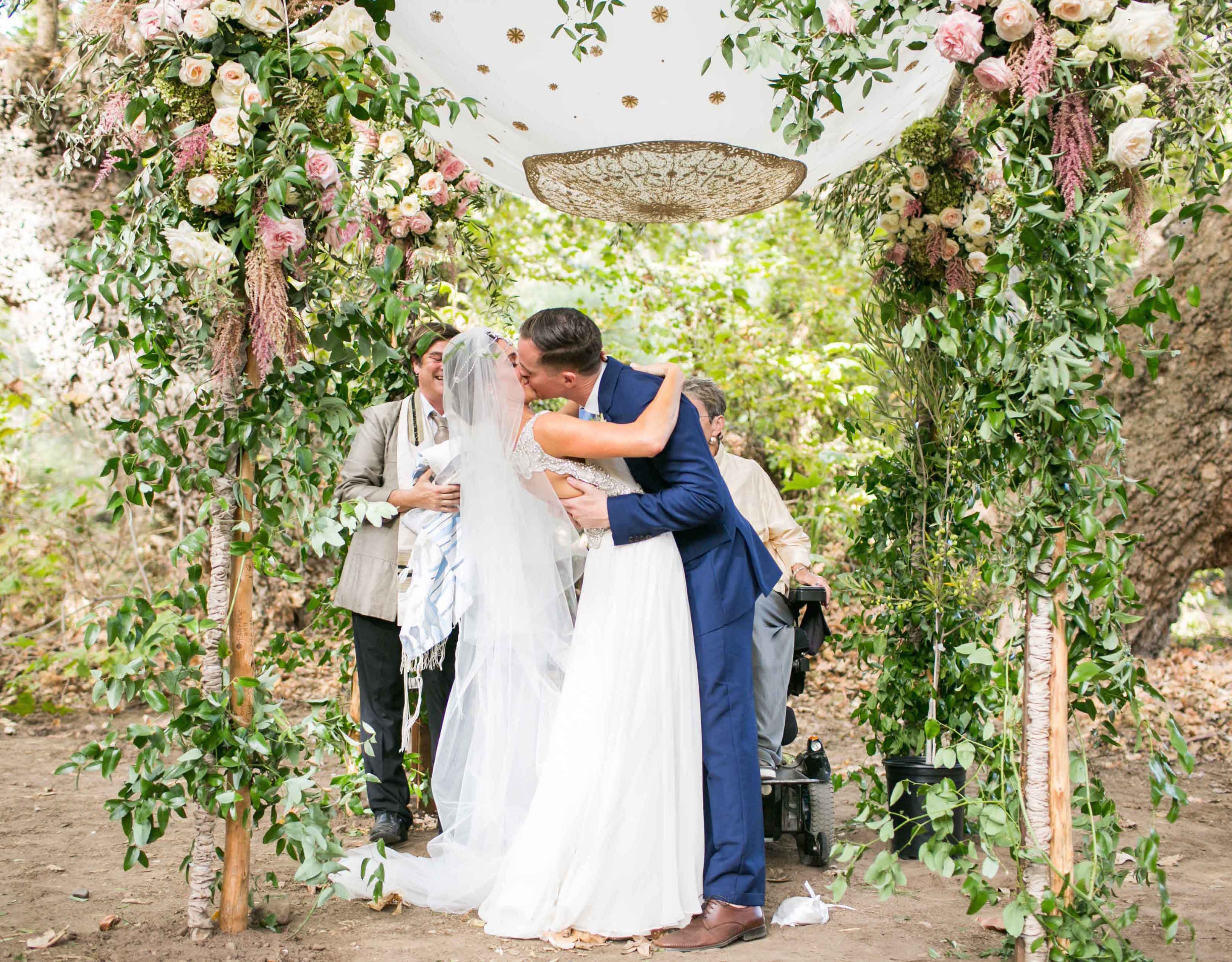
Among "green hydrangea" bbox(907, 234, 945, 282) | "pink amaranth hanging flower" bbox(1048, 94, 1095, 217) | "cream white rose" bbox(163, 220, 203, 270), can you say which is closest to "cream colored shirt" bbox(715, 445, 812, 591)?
"green hydrangea" bbox(907, 234, 945, 282)

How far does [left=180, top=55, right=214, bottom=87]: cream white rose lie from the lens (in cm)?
264

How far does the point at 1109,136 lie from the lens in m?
2.52

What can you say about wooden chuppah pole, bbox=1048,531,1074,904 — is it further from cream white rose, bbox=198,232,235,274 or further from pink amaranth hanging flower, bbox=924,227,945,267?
cream white rose, bbox=198,232,235,274

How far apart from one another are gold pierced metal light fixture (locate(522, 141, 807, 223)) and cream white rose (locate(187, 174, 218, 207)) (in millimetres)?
1468

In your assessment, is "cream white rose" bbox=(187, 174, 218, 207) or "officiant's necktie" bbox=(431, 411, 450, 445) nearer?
"cream white rose" bbox=(187, 174, 218, 207)

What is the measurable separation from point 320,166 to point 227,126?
25cm

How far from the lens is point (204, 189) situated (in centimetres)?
270

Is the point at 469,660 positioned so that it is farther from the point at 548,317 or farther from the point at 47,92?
the point at 47,92

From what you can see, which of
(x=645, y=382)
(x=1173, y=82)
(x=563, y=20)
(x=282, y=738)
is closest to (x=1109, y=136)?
(x=1173, y=82)

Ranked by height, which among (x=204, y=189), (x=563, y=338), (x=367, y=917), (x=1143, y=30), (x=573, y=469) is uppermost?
(x=1143, y=30)

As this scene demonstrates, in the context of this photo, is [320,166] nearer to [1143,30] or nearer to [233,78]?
[233,78]

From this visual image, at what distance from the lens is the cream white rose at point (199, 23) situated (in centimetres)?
262

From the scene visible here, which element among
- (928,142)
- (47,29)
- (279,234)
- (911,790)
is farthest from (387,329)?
(47,29)

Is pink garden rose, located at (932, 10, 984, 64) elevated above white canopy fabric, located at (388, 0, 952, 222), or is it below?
below
